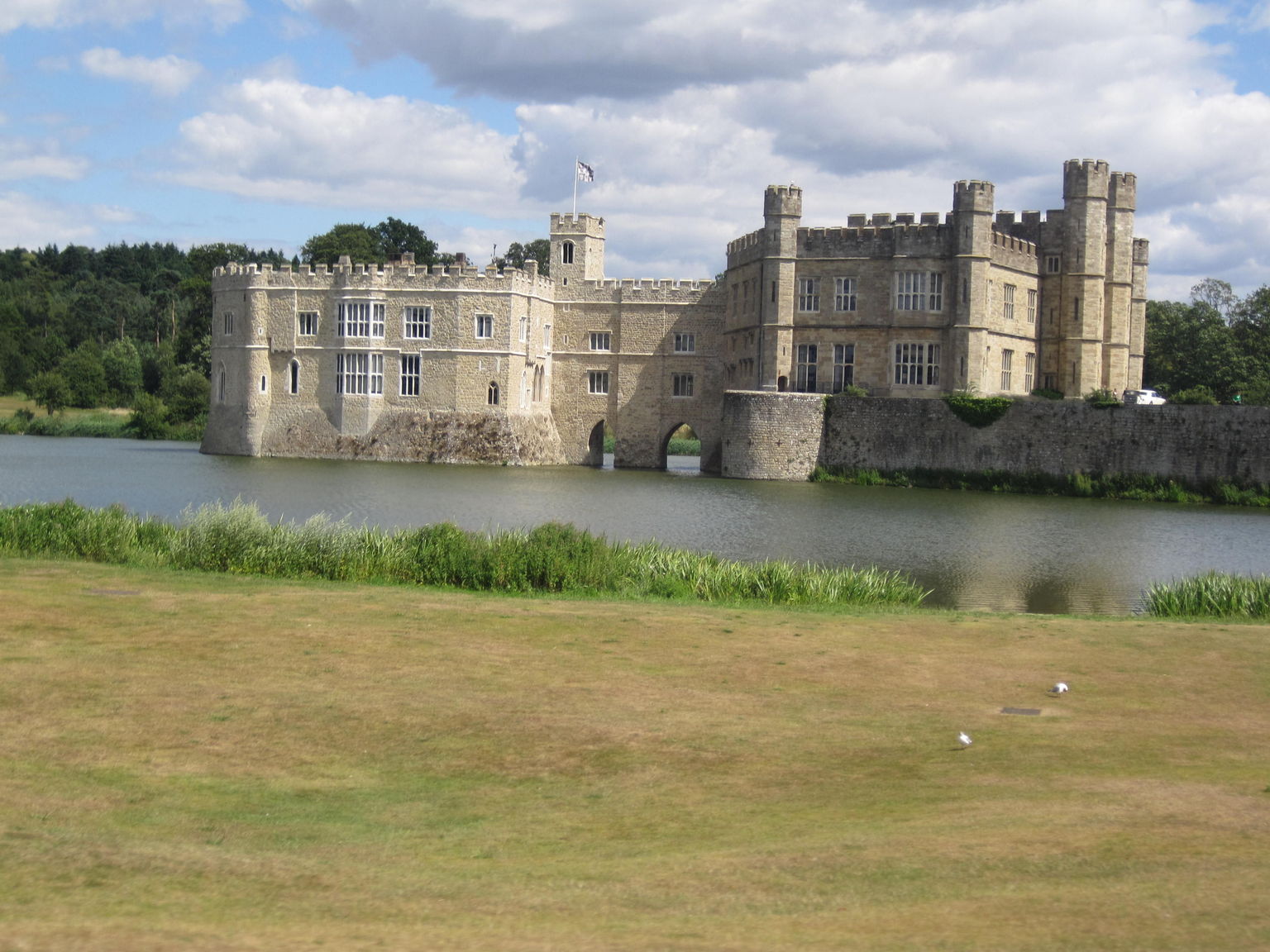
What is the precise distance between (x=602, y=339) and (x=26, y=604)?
4785 cm

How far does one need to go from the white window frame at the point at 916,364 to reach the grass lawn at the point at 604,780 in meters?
37.3

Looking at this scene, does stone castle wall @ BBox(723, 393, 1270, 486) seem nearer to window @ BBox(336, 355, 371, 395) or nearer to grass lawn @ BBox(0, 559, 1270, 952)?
window @ BBox(336, 355, 371, 395)

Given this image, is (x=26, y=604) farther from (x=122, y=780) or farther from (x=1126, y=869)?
(x=1126, y=869)

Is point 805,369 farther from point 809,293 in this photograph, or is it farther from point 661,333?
point 661,333

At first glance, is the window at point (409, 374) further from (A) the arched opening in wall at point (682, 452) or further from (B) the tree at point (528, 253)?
(B) the tree at point (528, 253)

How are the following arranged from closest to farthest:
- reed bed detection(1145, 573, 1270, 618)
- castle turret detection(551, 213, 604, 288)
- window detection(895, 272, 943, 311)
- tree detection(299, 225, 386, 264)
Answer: reed bed detection(1145, 573, 1270, 618)
window detection(895, 272, 943, 311)
castle turret detection(551, 213, 604, 288)
tree detection(299, 225, 386, 264)

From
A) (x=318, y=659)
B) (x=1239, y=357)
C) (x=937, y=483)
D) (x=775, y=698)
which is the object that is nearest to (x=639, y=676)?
(x=775, y=698)

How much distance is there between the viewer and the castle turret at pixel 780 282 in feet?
175

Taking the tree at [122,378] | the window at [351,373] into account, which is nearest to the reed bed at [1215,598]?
the window at [351,373]

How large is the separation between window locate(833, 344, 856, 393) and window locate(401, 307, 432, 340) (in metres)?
16.9

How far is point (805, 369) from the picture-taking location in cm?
5459

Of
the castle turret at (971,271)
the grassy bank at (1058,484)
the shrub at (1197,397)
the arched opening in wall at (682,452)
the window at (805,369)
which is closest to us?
the grassy bank at (1058,484)

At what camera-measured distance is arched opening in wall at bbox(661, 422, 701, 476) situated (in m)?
60.8

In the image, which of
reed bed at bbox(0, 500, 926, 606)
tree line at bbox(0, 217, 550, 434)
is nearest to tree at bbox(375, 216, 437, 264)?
tree line at bbox(0, 217, 550, 434)
